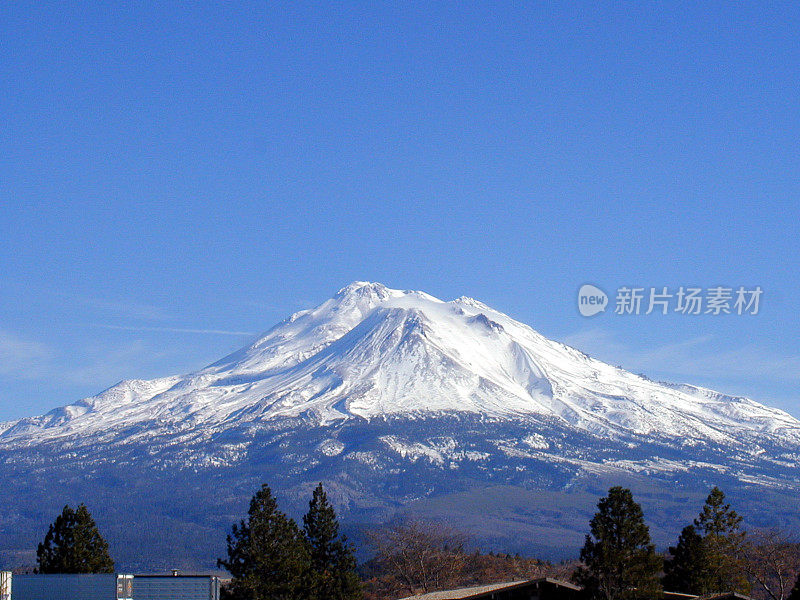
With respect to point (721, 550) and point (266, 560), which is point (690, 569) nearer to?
point (721, 550)

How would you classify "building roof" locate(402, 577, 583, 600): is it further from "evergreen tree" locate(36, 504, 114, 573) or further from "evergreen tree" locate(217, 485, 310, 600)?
"evergreen tree" locate(36, 504, 114, 573)

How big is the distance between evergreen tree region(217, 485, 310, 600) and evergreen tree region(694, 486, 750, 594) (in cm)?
2053

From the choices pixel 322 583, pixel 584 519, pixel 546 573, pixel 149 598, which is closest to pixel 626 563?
pixel 322 583

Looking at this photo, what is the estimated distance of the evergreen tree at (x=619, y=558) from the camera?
5175 centimetres

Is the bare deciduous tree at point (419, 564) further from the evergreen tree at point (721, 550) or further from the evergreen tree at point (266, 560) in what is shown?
the evergreen tree at point (266, 560)

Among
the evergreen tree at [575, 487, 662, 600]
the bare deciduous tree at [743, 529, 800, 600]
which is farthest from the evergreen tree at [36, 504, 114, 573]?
the bare deciduous tree at [743, 529, 800, 600]

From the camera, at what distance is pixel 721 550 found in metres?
64.6

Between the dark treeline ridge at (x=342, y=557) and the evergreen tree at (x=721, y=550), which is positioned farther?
the evergreen tree at (x=721, y=550)

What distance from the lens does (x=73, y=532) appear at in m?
59.3

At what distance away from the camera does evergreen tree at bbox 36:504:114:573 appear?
58562 millimetres

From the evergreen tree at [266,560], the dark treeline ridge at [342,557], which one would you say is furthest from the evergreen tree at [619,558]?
the evergreen tree at [266,560]

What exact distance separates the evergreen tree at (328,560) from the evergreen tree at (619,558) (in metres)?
13.0

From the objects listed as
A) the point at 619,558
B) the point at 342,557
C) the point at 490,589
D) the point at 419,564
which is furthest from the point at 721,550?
the point at 419,564

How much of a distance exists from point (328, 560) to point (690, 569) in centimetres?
1826
